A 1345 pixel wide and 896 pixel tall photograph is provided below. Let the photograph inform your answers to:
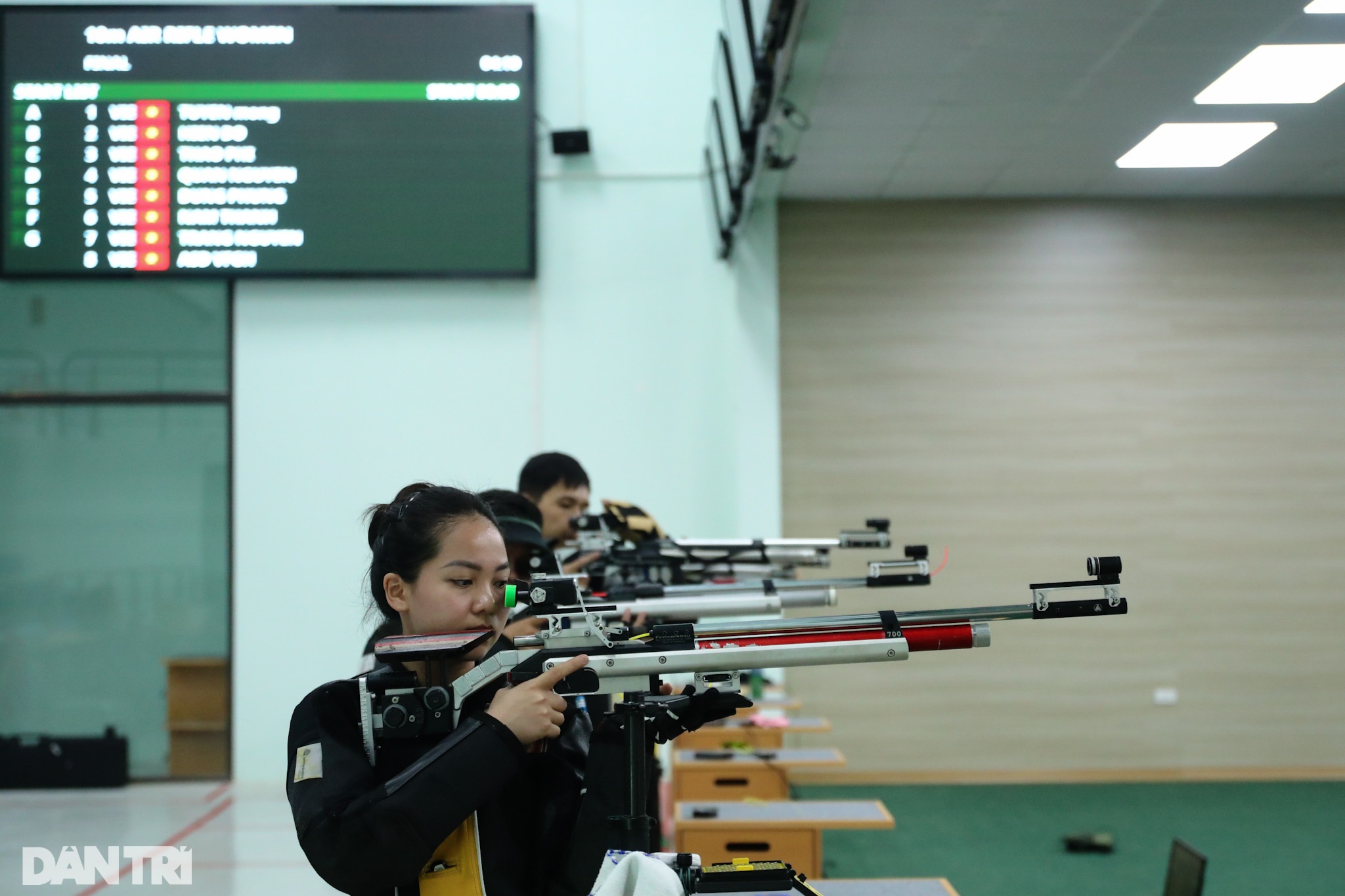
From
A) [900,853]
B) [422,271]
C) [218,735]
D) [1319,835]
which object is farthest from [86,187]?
[1319,835]

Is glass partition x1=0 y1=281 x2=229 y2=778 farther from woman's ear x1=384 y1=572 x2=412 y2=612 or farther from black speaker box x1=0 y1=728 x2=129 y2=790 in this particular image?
woman's ear x1=384 y1=572 x2=412 y2=612

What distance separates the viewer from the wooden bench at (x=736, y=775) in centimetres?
383

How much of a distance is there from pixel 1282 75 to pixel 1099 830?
3.31 meters

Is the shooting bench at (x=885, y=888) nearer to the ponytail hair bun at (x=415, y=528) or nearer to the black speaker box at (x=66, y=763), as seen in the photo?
the ponytail hair bun at (x=415, y=528)

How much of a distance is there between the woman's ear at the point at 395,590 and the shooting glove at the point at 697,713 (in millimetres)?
417

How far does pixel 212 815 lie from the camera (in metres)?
5.24

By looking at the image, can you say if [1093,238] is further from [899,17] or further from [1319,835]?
[1319,835]

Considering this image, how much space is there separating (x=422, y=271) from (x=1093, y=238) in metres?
3.73

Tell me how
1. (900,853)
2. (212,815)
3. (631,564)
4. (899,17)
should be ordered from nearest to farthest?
(631,564) < (899,17) < (900,853) < (212,815)

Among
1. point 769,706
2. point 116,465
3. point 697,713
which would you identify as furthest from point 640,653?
point 116,465

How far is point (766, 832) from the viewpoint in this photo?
302cm

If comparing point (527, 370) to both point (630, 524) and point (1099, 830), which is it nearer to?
point (630, 524)

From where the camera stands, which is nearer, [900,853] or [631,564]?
[631,564]

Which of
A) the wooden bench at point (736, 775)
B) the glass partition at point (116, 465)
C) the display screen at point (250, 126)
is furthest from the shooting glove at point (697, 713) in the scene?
the glass partition at point (116, 465)
